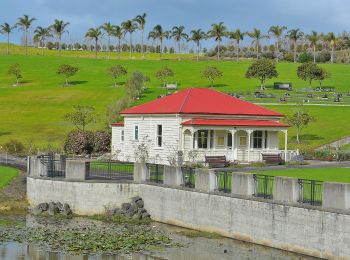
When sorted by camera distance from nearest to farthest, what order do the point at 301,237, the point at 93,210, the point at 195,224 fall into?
the point at 301,237
the point at 195,224
the point at 93,210

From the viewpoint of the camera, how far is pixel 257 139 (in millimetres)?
46000

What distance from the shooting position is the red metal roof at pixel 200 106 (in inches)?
1748

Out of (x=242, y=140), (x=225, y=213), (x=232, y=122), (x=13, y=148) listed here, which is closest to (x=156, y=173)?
(x=225, y=213)

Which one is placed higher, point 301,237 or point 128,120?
point 128,120

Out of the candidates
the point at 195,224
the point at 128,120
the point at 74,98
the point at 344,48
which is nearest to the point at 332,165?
the point at 128,120

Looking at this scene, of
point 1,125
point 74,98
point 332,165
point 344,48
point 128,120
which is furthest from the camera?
point 344,48

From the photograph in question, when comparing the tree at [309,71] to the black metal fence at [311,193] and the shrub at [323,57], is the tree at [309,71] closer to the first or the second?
the shrub at [323,57]

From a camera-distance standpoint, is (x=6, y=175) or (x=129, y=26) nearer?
(x=6, y=175)

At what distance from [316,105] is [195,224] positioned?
172 ft

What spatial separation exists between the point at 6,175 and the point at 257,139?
1685 cm

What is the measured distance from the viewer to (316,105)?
252 feet

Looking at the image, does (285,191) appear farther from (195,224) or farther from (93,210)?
(93,210)

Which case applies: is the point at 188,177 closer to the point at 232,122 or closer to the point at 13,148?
the point at 232,122

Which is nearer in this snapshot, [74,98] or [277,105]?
[277,105]
